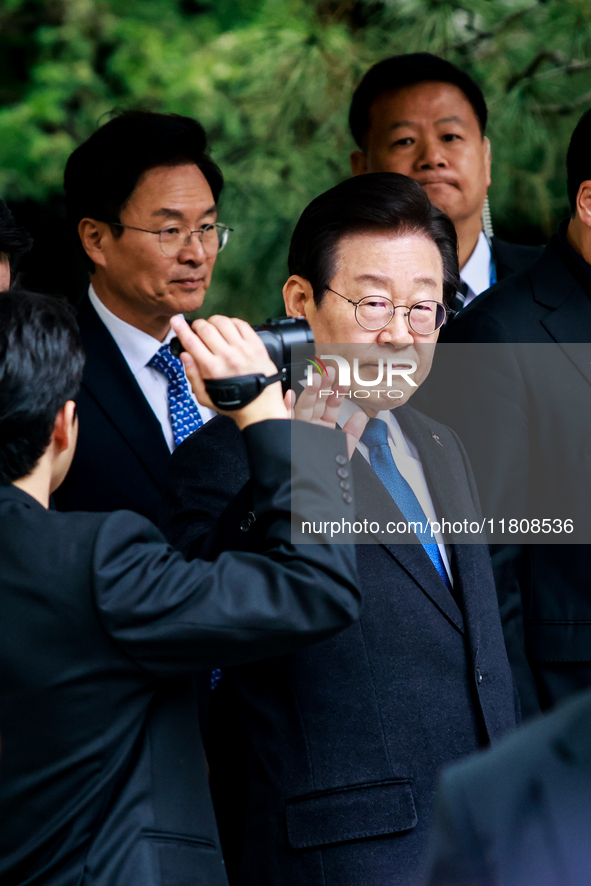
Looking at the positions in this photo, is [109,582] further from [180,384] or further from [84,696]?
[180,384]

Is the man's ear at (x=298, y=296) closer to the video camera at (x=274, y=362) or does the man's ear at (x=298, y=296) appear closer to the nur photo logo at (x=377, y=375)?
the nur photo logo at (x=377, y=375)

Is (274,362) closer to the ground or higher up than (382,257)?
closer to the ground

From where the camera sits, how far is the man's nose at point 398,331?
71.2 inches

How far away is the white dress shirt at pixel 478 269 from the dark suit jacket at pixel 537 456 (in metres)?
0.94

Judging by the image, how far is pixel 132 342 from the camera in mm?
2812

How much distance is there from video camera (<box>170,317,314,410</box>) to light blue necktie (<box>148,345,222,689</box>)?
1.11 m

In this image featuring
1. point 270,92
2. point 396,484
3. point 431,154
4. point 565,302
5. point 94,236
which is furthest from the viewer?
point 270,92

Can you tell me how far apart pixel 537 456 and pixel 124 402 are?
1.03 m

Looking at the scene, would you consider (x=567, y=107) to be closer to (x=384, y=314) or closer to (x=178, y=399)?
(x=178, y=399)

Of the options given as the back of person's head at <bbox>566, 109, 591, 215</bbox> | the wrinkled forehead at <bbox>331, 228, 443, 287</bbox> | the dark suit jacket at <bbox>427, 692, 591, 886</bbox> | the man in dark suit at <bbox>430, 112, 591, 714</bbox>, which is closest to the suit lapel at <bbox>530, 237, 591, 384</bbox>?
the man in dark suit at <bbox>430, 112, 591, 714</bbox>

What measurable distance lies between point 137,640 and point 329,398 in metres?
0.47

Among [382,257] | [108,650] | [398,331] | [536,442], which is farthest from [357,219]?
[108,650]

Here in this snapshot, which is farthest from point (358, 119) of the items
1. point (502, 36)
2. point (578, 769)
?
point (578, 769)

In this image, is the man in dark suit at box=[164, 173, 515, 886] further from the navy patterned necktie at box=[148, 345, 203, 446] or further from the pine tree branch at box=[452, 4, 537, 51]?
the pine tree branch at box=[452, 4, 537, 51]
